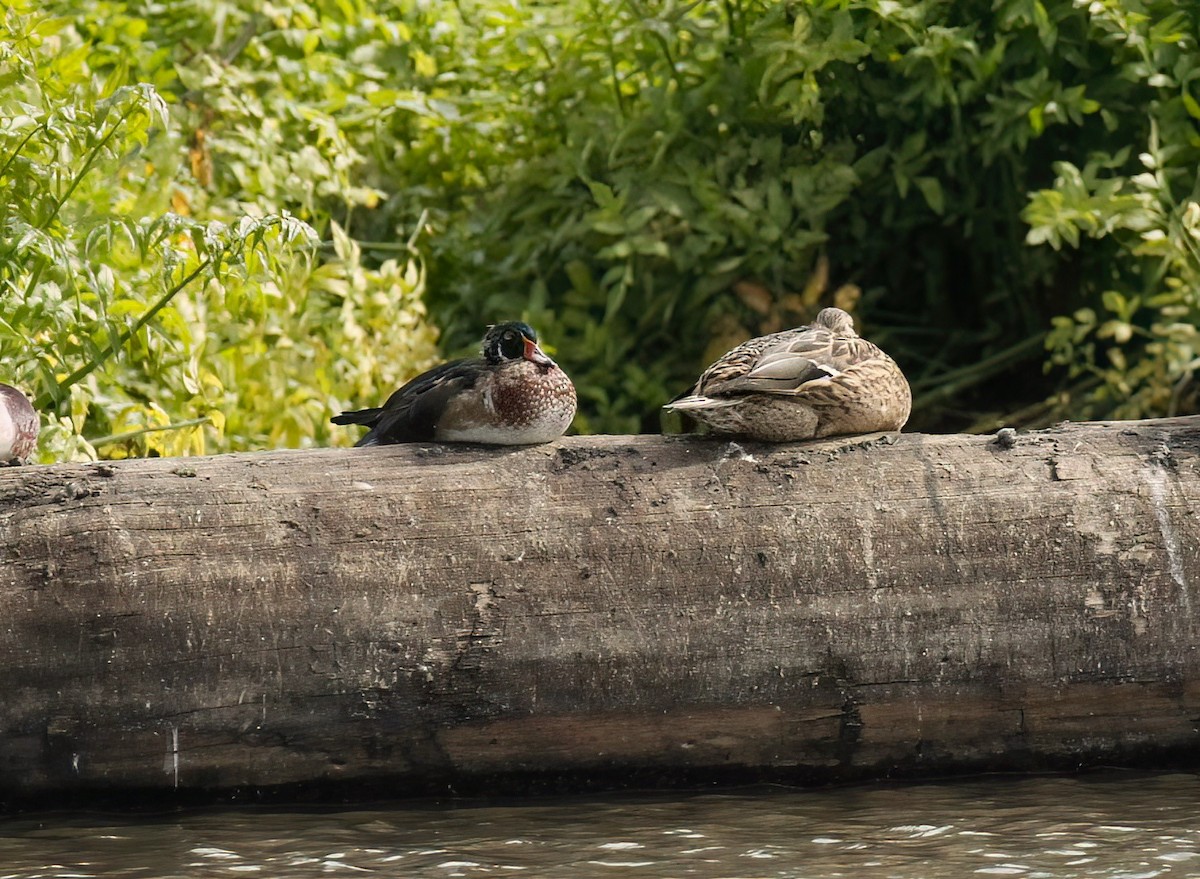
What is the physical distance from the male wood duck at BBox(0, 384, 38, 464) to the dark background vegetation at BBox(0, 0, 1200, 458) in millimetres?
1336

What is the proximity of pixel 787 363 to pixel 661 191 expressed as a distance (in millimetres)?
2928

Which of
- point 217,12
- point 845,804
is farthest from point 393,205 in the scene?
point 845,804

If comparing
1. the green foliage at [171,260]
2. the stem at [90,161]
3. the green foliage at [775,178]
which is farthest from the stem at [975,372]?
the stem at [90,161]

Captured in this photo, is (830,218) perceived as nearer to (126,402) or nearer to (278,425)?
(278,425)

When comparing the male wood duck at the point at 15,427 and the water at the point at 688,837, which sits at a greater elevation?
the male wood duck at the point at 15,427

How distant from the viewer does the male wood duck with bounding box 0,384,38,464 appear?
3.84 metres

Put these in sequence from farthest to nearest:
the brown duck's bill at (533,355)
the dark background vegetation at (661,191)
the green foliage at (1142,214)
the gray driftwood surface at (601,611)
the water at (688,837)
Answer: the dark background vegetation at (661,191)
the green foliage at (1142,214)
the brown duck's bill at (533,355)
the gray driftwood surface at (601,611)
the water at (688,837)

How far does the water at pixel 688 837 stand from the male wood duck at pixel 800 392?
0.88 metres

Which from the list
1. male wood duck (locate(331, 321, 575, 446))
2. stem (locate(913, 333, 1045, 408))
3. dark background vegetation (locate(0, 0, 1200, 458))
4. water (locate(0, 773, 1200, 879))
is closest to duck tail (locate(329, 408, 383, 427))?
male wood duck (locate(331, 321, 575, 446))

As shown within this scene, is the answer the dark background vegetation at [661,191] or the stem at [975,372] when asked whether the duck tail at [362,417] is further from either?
the stem at [975,372]

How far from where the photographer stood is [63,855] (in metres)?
3.39

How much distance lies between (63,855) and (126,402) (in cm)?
→ 229

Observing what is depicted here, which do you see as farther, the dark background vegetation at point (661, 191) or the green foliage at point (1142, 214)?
the dark background vegetation at point (661, 191)

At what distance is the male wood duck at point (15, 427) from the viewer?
384cm
